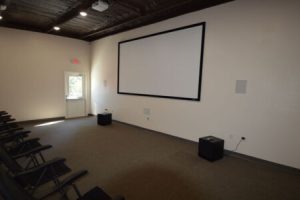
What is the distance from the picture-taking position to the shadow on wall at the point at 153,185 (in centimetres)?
231

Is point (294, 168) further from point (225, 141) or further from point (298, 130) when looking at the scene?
point (225, 141)

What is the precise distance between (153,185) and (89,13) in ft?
14.5

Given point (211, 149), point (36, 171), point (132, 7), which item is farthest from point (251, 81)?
point (36, 171)

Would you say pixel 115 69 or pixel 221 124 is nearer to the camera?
pixel 221 124

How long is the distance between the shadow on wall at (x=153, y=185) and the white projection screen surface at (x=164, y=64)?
6.74 feet

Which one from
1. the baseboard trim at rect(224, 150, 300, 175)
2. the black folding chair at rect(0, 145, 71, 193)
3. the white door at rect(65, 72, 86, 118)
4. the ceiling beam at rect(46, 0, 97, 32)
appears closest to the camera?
the black folding chair at rect(0, 145, 71, 193)

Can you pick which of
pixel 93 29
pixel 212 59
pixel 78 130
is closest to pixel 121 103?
pixel 78 130

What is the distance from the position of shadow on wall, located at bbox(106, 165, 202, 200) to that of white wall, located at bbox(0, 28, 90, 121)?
505 cm

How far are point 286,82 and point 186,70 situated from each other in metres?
2.01

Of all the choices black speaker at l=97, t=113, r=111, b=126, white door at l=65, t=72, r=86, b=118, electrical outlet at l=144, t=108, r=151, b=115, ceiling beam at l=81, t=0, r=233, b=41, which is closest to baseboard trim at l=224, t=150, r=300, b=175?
electrical outlet at l=144, t=108, r=151, b=115

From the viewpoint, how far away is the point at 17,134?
9.29ft

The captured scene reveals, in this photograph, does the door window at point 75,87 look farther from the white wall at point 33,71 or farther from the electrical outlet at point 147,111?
the electrical outlet at point 147,111

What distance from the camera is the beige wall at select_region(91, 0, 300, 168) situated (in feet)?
9.76

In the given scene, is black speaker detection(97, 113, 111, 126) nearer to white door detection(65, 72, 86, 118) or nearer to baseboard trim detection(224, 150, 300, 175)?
white door detection(65, 72, 86, 118)
